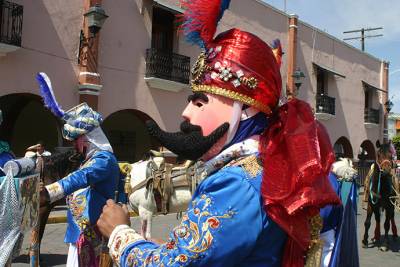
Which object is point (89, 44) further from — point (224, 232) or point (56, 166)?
point (224, 232)

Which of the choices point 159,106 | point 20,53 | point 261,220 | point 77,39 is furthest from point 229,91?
point 159,106

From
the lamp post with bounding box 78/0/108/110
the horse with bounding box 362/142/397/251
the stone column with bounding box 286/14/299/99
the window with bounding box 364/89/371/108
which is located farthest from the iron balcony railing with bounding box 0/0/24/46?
the window with bounding box 364/89/371/108

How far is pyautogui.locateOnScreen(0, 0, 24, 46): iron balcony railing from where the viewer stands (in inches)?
394

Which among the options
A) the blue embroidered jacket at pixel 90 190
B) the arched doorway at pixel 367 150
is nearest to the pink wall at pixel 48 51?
the blue embroidered jacket at pixel 90 190

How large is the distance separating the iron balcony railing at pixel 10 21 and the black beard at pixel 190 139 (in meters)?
9.18

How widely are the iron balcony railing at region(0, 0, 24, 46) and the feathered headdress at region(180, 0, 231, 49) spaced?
9098mm

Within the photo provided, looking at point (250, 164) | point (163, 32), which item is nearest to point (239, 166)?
point (250, 164)

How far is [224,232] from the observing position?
1.50m

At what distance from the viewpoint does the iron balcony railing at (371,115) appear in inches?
963

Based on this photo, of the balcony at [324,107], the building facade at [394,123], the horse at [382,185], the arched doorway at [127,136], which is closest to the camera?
the horse at [382,185]

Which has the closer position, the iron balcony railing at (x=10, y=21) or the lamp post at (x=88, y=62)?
the iron balcony railing at (x=10, y=21)

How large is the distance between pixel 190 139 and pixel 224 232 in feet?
1.46

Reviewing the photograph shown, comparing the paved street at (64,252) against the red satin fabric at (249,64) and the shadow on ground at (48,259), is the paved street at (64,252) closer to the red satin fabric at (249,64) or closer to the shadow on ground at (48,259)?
the shadow on ground at (48,259)

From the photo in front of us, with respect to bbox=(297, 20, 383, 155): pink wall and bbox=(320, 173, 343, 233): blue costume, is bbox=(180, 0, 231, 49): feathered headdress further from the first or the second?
bbox=(297, 20, 383, 155): pink wall
